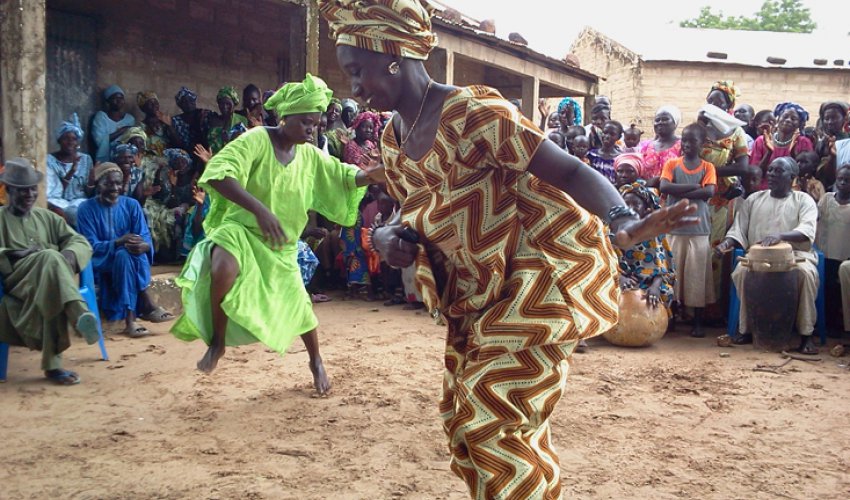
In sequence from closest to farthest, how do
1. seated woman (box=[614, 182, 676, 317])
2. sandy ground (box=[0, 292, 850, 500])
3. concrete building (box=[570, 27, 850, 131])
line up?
1. sandy ground (box=[0, 292, 850, 500])
2. seated woman (box=[614, 182, 676, 317])
3. concrete building (box=[570, 27, 850, 131])

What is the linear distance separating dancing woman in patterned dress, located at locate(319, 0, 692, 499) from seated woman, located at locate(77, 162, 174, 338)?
454cm

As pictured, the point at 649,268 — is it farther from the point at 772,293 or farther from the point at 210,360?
the point at 210,360

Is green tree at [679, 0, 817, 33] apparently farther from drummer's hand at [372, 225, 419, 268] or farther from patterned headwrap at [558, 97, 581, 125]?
drummer's hand at [372, 225, 419, 268]

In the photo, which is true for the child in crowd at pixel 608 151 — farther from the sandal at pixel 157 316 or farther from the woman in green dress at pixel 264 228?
the sandal at pixel 157 316

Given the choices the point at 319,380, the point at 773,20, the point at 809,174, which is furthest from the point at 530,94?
the point at 773,20

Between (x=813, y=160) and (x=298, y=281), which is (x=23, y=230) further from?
(x=813, y=160)

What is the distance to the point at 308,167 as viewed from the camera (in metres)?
4.45

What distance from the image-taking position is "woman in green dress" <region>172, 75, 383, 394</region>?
Result: 4.02 meters

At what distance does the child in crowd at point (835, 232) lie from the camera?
6.34 m

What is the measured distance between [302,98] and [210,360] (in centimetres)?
156

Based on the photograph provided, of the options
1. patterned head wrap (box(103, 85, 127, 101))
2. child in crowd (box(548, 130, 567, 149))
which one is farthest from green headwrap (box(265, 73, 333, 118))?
patterned head wrap (box(103, 85, 127, 101))

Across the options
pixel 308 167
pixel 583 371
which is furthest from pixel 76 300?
pixel 583 371

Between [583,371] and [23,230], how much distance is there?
4105mm

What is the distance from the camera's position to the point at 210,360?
403 cm
